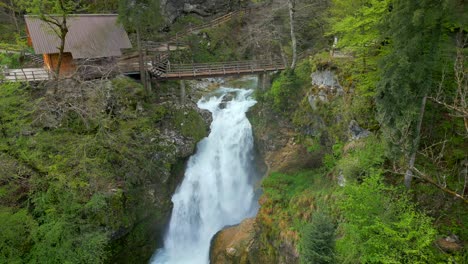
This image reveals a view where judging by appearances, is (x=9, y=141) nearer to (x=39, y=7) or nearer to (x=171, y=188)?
(x=39, y=7)

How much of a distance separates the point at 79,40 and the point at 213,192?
46.3 feet

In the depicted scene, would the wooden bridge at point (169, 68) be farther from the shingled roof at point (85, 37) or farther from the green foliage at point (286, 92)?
the green foliage at point (286, 92)

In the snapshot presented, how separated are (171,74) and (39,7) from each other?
8838 millimetres

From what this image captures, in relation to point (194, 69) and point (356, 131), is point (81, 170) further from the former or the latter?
point (356, 131)

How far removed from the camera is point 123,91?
2086 centimetres

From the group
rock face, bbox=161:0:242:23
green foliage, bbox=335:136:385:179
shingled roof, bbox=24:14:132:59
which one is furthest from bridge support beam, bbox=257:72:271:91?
rock face, bbox=161:0:242:23

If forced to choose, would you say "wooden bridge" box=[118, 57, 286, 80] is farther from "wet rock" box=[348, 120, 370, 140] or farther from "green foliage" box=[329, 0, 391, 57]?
"wet rock" box=[348, 120, 370, 140]

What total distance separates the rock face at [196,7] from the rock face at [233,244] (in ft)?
77.7

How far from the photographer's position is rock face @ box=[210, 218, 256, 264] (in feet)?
58.1

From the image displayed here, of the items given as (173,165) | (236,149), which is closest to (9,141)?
(173,165)

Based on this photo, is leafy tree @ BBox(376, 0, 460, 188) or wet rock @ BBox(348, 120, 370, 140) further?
wet rock @ BBox(348, 120, 370, 140)

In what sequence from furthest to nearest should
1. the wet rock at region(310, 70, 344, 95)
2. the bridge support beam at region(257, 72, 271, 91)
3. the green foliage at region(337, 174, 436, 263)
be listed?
the bridge support beam at region(257, 72, 271, 91)
the wet rock at region(310, 70, 344, 95)
the green foliage at region(337, 174, 436, 263)

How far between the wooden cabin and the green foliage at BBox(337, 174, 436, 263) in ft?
61.0

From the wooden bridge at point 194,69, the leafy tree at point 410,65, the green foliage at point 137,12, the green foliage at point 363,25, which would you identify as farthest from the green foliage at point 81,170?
the leafy tree at point 410,65
